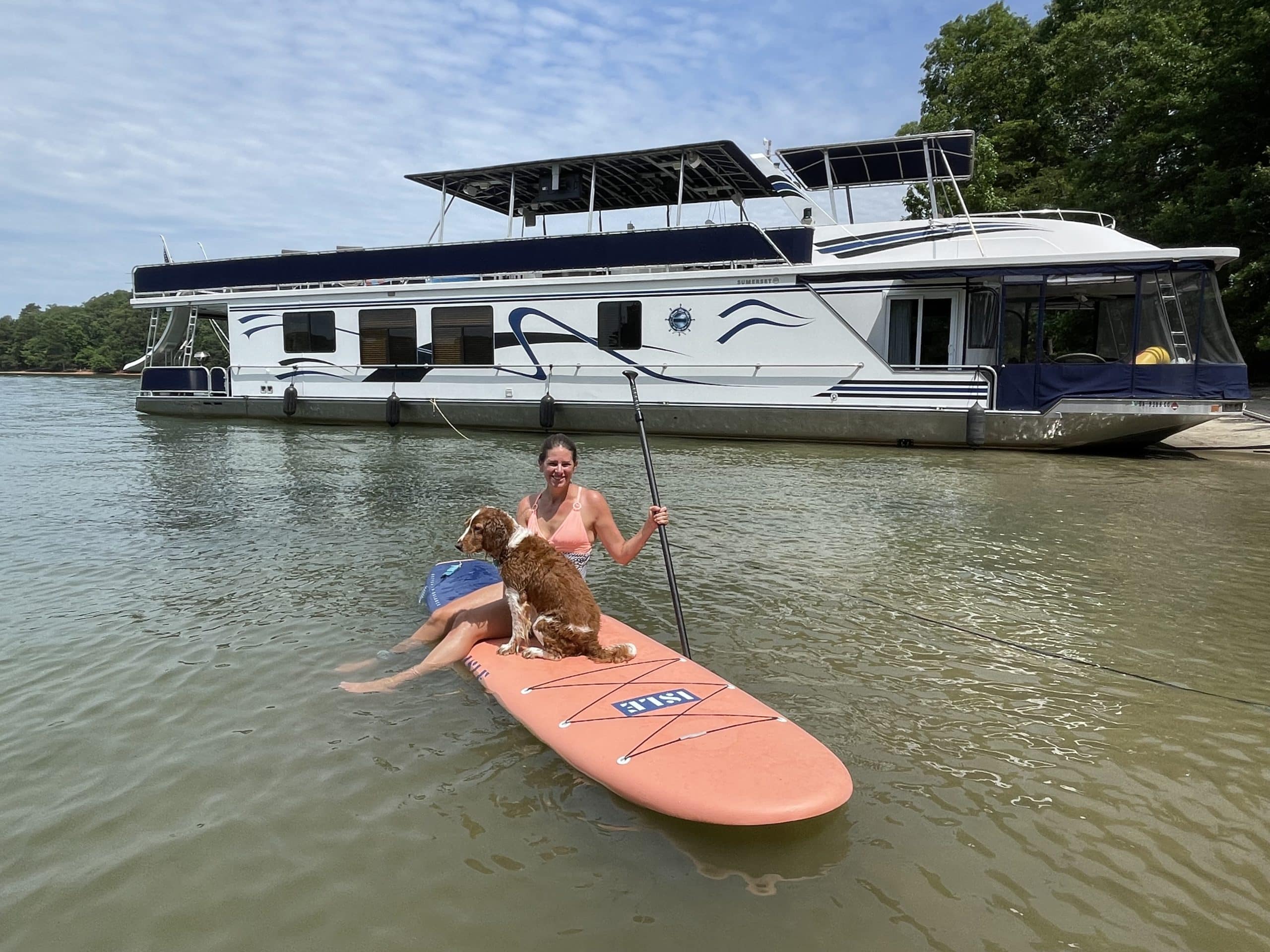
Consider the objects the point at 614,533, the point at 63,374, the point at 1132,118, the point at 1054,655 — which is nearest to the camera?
the point at 614,533

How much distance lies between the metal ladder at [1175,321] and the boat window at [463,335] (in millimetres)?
12309

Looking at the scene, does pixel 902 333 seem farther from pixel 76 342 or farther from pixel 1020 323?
pixel 76 342

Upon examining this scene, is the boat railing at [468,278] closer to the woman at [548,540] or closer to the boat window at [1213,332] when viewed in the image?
the boat window at [1213,332]

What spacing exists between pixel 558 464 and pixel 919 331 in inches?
461

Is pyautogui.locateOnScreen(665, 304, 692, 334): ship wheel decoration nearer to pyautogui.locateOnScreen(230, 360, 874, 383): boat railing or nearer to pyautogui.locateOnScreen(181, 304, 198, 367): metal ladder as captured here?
pyautogui.locateOnScreen(230, 360, 874, 383): boat railing

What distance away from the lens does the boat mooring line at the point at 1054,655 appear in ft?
13.4

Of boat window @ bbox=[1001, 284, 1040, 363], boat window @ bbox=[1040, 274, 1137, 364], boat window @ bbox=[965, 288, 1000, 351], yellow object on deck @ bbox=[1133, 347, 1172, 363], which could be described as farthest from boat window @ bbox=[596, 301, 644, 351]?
yellow object on deck @ bbox=[1133, 347, 1172, 363]

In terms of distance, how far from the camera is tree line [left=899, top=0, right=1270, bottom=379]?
17.5 metres

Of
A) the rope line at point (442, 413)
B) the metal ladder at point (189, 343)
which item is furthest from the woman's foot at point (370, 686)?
the metal ladder at point (189, 343)

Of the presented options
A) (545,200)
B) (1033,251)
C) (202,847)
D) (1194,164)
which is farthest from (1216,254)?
(202,847)

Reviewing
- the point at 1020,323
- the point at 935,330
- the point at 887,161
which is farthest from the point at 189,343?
the point at 1020,323

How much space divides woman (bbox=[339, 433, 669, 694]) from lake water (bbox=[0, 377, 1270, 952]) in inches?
6.7

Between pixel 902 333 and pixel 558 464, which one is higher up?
pixel 902 333

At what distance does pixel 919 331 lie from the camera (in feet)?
47.5
